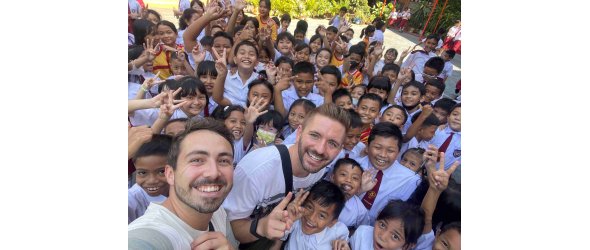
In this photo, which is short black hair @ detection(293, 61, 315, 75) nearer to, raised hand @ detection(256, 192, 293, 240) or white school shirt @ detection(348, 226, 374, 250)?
white school shirt @ detection(348, 226, 374, 250)

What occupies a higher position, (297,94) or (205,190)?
(205,190)

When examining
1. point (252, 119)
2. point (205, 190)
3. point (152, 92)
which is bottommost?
point (152, 92)

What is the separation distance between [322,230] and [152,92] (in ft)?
6.99

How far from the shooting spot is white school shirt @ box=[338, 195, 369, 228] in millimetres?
2289

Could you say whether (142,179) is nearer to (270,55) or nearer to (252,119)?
(252,119)

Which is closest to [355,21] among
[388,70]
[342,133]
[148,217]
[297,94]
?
[388,70]

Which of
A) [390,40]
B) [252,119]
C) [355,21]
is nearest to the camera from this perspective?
[252,119]

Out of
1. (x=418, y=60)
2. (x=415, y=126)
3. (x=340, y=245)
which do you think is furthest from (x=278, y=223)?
(x=418, y=60)

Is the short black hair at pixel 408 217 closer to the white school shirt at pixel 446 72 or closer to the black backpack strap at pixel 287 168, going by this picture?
the black backpack strap at pixel 287 168

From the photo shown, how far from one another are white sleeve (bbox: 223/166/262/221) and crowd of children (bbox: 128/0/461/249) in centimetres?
15

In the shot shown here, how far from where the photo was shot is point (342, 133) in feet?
6.70

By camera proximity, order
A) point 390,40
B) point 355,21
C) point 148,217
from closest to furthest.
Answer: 1. point 148,217
2. point 390,40
3. point 355,21

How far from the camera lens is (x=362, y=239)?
2037 millimetres

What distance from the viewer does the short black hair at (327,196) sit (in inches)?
80.3
